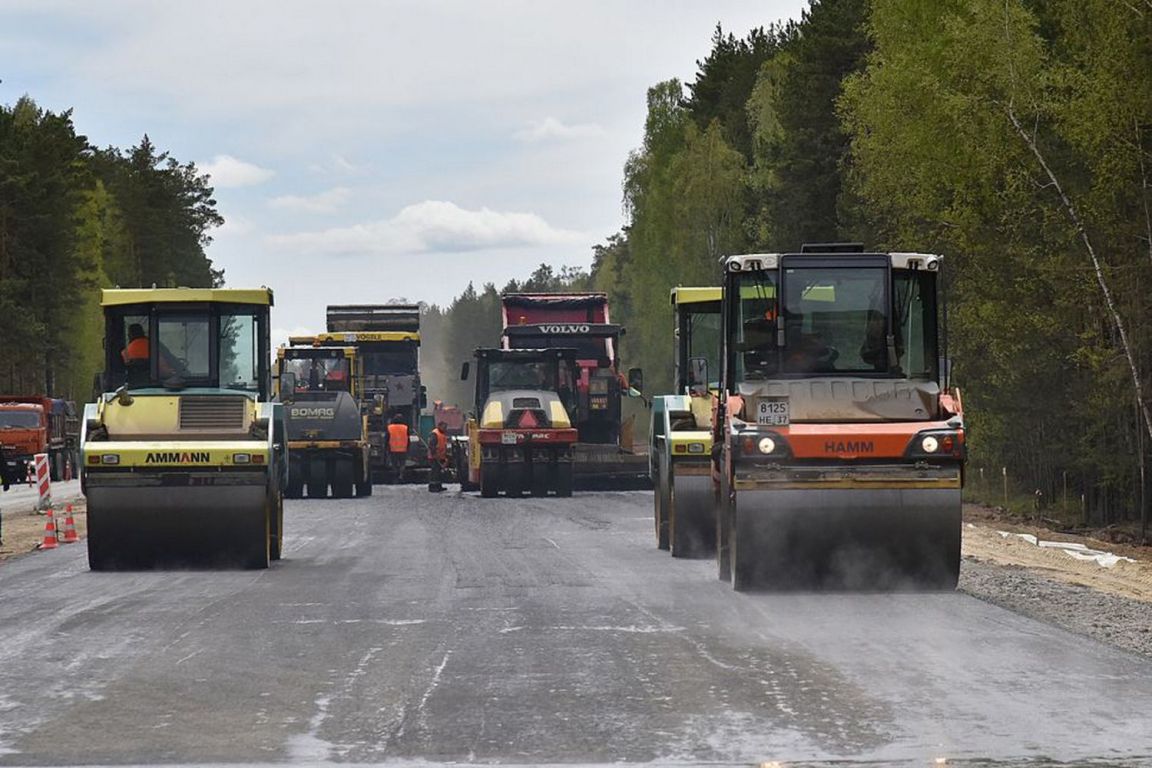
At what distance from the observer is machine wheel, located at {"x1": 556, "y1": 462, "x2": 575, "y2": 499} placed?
36938mm

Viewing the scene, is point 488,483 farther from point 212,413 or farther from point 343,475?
point 212,413

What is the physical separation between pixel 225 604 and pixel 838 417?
17.8 feet

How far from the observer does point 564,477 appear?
121ft

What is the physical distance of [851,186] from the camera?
49906 mm

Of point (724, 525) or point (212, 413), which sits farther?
point (212, 413)

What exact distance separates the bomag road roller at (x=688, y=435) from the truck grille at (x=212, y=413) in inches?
185

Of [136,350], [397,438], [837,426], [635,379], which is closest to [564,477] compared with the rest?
[635,379]

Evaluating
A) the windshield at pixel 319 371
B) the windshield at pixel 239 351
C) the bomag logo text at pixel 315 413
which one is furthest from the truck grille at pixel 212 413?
the windshield at pixel 319 371

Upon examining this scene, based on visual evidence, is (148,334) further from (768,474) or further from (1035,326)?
(1035,326)

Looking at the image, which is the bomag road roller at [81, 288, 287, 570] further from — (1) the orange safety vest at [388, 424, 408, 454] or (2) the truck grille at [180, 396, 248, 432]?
(1) the orange safety vest at [388, 424, 408, 454]

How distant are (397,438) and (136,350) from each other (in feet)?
78.8

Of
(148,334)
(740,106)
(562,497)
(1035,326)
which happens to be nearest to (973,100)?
(1035,326)

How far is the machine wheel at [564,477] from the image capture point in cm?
3694

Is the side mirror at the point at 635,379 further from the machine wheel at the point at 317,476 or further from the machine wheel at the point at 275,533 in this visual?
the machine wheel at the point at 275,533
